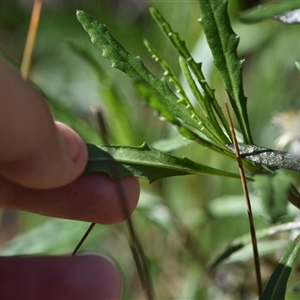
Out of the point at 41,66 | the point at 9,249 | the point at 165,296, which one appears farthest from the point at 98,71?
the point at 41,66

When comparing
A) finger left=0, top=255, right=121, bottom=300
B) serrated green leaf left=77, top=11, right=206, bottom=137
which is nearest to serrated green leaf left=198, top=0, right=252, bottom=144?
serrated green leaf left=77, top=11, right=206, bottom=137

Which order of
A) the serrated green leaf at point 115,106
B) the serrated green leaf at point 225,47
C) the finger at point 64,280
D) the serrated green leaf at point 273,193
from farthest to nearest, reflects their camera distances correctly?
the serrated green leaf at point 115,106 < the finger at point 64,280 < the serrated green leaf at point 225,47 < the serrated green leaf at point 273,193

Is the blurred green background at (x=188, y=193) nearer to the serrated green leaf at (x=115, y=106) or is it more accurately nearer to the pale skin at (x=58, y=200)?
the serrated green leaf at (x=115, y=106)

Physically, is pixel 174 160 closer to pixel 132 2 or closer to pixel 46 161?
pixel 46 161

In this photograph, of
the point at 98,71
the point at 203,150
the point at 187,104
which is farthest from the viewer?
the point at 203,150

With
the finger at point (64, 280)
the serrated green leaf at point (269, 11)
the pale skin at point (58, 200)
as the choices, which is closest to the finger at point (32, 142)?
the pale skin at point (58, 200)

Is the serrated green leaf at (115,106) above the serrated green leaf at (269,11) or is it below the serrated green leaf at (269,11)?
above

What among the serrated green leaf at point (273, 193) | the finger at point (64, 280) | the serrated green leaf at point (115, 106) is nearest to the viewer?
the serrated green leaf at point (273, 193)

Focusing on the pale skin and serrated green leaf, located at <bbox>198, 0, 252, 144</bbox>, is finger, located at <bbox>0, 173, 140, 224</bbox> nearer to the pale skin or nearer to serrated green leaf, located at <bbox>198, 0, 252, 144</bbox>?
the pale skin

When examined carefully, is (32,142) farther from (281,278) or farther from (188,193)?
(188,193)
